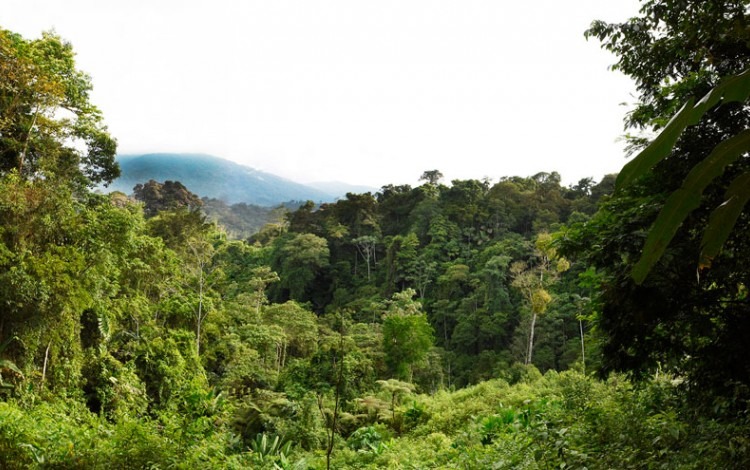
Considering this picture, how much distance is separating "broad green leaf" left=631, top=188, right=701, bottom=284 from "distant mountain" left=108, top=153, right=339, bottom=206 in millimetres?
96953

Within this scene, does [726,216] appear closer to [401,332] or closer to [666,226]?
[666,226]

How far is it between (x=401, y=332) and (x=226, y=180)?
11450 centimetres

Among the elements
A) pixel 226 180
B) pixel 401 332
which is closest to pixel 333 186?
pixel 226 180

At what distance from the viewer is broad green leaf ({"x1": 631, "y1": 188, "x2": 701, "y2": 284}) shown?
0.61 meters

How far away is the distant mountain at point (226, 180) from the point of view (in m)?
104

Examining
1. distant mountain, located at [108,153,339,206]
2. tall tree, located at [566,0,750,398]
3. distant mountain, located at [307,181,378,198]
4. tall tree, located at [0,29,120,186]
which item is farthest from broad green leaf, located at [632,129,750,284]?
distant mountain, located at [307,181,378,198]

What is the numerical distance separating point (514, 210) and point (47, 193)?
2377 cm

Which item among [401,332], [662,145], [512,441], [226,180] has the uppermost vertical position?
[226,180]

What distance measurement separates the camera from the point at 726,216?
638 mm

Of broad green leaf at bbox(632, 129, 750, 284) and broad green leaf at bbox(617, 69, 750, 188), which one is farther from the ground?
A: broad green leaf at bbox(617, 69, 750, 188)

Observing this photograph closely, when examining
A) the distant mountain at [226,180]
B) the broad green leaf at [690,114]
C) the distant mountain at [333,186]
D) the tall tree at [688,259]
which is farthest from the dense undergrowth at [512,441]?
the distant mountain at [333,186]

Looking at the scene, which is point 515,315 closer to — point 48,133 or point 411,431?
point 411,431

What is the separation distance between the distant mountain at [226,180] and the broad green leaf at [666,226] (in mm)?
96953

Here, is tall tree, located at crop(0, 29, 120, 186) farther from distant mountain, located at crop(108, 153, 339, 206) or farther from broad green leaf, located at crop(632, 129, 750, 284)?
distant mountain, located at crop(108, 153, 339, 206)
